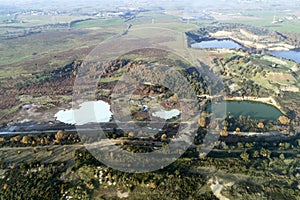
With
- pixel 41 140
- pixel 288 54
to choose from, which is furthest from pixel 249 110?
pixel 288 54

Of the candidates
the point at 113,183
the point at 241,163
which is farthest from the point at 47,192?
the point at 241,163

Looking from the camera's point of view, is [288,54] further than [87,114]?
Yes

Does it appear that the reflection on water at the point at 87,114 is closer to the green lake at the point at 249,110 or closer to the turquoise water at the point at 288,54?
the green lake at the point at 249,110

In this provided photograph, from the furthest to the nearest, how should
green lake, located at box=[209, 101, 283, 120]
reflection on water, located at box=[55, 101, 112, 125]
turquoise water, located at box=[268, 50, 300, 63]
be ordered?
turquoise water, located at box=[268, 50, 300, 63], green lake, located at box=[209, 101, 283, 120], reflection on water, located at box=[55, 101, 112, 125]

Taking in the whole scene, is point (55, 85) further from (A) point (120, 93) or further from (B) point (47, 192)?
(B) point (47, 192)

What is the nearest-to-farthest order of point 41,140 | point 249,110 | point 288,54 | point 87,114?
point 41,140 < point 87,114 < point 249,110 < point 288,54

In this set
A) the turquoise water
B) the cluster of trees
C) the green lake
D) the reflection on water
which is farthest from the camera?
the turquoise water

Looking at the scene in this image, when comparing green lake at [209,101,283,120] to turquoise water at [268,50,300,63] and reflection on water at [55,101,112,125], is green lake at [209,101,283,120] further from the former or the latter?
turquoise water at [268,50,300,63]

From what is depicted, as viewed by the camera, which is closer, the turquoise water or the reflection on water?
the reflection on water

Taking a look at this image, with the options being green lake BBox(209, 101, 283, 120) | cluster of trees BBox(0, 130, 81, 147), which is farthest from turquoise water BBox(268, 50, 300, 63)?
cluster of trees BBox(0, 130, 81, 147)

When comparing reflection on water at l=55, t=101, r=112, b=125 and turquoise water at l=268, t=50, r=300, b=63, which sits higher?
reflection on water at l=55, t=101, r=112, b=125

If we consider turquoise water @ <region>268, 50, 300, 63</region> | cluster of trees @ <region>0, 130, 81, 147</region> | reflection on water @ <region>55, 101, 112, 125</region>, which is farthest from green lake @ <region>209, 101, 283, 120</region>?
turquoise water @ <region>268, 50, 300, 63</region>

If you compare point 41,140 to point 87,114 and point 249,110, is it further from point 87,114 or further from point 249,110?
point 249,110
